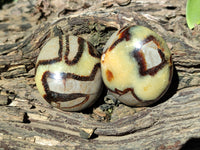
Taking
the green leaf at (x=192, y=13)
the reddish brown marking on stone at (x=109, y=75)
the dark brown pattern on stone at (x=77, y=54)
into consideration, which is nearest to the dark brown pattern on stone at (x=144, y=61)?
the reddish brown marking on stone at (x=109, y=75)

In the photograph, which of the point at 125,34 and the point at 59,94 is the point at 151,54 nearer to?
the point at 125,34

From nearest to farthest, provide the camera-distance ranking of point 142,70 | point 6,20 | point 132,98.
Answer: point 142,70, point 132,98, point 6,20

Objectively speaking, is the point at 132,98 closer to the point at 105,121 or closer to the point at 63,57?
the point at 105,121

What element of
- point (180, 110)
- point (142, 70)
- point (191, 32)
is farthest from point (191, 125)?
point (191, 32)

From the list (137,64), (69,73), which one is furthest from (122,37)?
(69,73)

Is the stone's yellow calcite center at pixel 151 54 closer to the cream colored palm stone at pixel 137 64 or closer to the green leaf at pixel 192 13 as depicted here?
the cream colored palm stone at pixel 137 64

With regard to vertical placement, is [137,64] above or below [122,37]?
below
